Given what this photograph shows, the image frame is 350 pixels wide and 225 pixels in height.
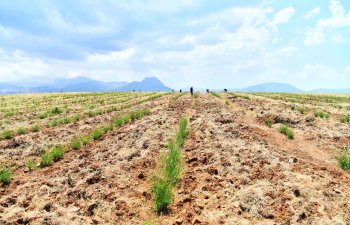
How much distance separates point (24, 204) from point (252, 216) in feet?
21.6

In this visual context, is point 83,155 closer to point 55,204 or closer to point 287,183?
point 55,204

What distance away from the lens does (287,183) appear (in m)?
11.3

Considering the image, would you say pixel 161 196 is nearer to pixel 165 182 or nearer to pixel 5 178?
pixel 165 182

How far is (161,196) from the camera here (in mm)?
10195

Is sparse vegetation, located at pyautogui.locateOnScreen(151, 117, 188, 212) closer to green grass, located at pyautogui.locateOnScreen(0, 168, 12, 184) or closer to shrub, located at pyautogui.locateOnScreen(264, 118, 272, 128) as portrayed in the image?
green grass, located at pyautogui.locateOnScreen(0, 168, 12, 184)

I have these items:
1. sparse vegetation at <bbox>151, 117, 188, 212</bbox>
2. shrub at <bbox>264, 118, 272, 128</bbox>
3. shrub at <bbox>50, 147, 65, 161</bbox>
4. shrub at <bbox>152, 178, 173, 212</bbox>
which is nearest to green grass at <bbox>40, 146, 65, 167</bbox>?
shrub at <bbox>50, 147, 65, 161</bbox>

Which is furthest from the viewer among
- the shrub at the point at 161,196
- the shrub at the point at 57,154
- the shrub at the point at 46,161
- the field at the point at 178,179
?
the shrub at the point at 57,154

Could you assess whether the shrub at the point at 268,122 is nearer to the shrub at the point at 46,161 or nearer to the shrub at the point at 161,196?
the shrub at the point at 46,161

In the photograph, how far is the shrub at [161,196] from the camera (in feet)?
32.7

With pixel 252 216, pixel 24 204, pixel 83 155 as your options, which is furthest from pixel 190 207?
pixel 83 155

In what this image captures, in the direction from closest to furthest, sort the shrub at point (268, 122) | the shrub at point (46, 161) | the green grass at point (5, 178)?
the green grass at point (5, 178) → the shrub at point (46, 161) → the shrub at point (268, 122)

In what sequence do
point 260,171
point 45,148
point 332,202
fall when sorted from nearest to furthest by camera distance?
point 332,202, point 260,171, point 45,148

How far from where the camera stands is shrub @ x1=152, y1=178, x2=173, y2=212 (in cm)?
996

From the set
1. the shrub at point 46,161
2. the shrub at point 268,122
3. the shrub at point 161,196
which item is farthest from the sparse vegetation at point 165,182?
the shrub at point 268,122
